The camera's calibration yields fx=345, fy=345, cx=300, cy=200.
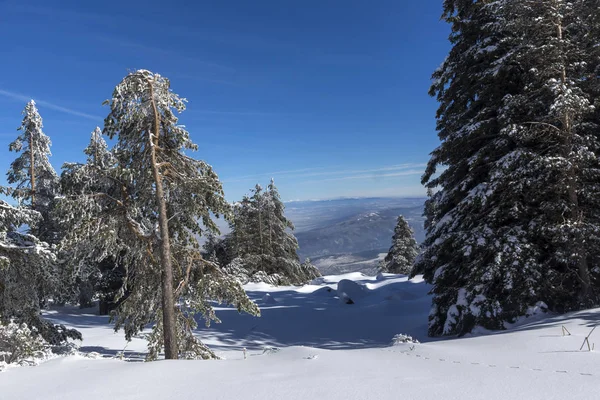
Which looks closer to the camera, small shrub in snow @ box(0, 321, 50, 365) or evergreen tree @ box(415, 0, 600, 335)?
small shrub in snow @ box(0, 321, 50, 365)

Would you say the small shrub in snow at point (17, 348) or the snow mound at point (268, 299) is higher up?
the small shrub in snow at point (17, 348)

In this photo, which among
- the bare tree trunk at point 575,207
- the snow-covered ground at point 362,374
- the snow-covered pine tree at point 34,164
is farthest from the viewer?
the snow-covered pine tree at point 34,164

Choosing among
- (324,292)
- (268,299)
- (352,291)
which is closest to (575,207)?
(352,291)

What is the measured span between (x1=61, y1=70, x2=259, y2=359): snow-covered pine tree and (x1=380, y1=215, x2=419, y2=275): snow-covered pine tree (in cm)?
3228

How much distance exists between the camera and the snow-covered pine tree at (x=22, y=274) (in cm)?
905

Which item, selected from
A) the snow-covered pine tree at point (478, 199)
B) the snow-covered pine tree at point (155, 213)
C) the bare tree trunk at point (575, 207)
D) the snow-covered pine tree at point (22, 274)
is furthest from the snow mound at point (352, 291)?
the snow-covered pine tree at point (22, 274)

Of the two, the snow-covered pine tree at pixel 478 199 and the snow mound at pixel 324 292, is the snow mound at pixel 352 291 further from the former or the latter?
the snow-covered pine tree at pixel 478 199

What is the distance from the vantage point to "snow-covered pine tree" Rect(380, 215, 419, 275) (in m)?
38.5

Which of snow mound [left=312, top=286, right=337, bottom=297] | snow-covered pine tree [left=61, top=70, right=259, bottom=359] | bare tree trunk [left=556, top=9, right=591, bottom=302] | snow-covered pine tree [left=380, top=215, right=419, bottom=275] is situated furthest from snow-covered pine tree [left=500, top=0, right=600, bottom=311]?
snow-covered pine tree [left=380, top=215, right=419, bottom=275]

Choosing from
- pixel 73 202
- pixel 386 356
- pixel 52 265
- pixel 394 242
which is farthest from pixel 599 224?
pixel 394 242

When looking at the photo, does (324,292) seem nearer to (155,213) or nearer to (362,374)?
(155,213)

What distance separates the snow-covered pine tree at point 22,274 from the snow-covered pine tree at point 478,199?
37.1 ft

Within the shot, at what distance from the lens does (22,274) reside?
30.2ft

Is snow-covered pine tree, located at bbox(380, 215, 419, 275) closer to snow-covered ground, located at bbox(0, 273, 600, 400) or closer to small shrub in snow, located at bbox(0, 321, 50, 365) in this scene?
snow-covered ground, located at bbox(0, 273, 600, 400)
